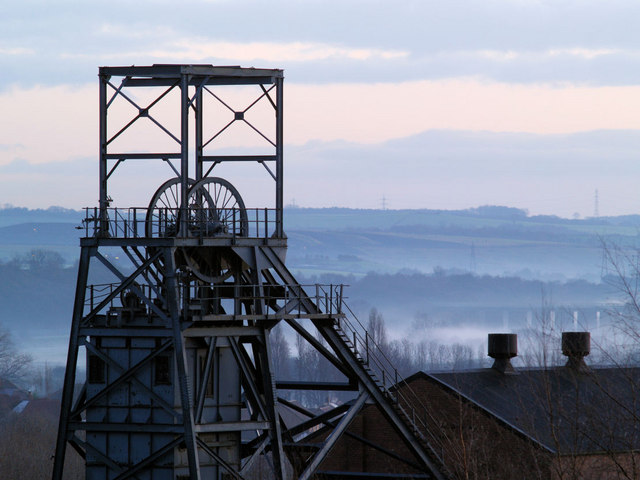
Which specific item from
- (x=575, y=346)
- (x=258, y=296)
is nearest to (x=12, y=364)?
(x=575, y=346)

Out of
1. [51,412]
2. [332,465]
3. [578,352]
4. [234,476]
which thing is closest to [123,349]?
[234,476]

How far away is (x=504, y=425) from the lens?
4047 cm

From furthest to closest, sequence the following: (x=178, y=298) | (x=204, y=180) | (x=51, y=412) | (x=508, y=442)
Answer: (x=51, y=412) → (x=508, y=442) → (x=204, y=180) → (x=178, y=298)

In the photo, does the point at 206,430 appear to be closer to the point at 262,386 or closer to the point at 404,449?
the point at 262,386

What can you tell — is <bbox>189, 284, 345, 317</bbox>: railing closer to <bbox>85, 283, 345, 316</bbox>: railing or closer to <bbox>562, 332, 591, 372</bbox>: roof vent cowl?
<bbox>85, 283, 345, 316</bbox>: railing

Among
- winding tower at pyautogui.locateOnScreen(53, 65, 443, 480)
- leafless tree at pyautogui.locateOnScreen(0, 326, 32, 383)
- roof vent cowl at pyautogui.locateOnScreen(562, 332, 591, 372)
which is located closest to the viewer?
winding tower at pyautogui.locateOnScreen(53, 65, 443, 480)

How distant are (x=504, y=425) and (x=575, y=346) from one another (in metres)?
10.4

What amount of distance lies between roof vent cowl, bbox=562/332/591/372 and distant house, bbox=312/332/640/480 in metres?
0.04

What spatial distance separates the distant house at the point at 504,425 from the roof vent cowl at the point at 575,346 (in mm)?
45

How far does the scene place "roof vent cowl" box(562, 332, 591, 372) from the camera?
161ft

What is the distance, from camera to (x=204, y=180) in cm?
3638

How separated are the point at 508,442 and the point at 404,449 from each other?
5.62m

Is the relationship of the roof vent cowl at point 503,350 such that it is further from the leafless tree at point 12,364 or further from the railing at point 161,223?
the leafless tree at point 12,364

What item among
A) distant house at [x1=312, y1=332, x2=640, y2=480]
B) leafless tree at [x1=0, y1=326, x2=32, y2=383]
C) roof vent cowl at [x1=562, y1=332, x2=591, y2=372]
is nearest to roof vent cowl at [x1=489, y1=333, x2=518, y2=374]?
distant house at [x1=312, y1=332, x2=640, y2=480]
